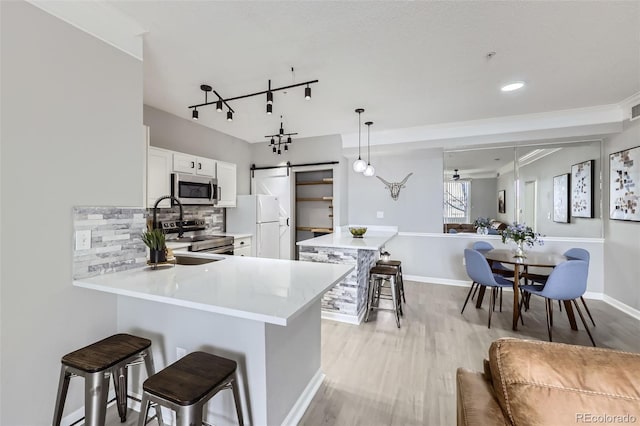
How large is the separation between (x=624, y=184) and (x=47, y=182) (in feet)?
18.7

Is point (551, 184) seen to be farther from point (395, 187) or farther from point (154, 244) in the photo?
point (154, 244)

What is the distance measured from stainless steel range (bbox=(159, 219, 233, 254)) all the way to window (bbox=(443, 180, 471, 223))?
12.0 feet

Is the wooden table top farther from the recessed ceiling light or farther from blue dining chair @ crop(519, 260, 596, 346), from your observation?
the recessed ceiling light

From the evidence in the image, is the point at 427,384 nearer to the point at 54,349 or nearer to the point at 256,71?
the point at 54,349

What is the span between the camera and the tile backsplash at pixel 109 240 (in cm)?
173

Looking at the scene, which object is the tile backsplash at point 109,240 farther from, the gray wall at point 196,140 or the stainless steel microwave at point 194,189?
the gray wall at point 196,140

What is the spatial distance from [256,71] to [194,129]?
2189mm

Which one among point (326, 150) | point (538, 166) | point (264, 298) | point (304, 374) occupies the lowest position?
point (304, 374)

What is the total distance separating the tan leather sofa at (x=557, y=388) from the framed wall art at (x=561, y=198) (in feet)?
14.3

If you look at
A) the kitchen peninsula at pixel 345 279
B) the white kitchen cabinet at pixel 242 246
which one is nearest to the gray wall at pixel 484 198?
the kitchen peninsula at pixel 345 279

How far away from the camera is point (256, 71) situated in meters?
2.62

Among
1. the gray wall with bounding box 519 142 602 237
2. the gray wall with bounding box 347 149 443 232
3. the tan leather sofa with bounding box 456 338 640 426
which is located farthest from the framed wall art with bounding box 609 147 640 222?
the tan leather sofa with bounding box 456 338 640 426

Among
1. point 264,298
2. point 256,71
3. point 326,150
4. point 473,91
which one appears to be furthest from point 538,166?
point 264,298

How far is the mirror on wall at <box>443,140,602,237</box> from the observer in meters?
4.10
